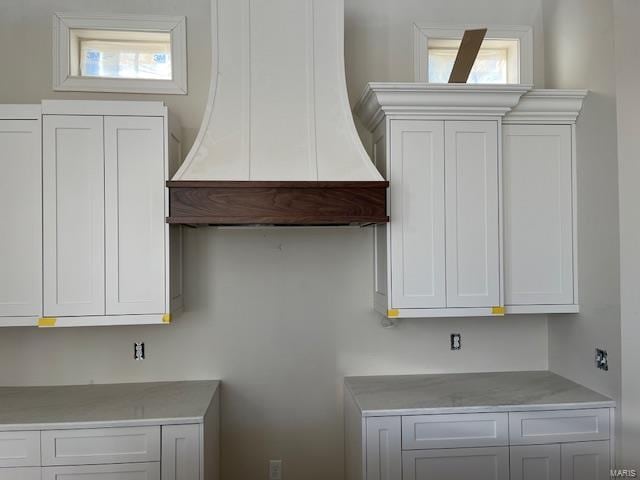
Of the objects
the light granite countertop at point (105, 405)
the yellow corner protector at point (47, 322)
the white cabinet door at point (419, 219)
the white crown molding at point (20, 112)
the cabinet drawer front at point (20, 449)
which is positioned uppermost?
the white crown molding at point (20, 112)

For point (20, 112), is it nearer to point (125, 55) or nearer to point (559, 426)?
point (125, 55)

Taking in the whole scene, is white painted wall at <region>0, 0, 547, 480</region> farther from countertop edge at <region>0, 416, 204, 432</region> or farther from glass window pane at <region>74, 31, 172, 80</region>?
countertop edge at <region>0, 416, 204, 432</region>

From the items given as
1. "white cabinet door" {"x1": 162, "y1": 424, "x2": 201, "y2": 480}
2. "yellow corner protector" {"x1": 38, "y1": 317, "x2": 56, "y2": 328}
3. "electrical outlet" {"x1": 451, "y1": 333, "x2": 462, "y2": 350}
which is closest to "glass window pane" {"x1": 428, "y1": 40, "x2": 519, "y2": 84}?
"electrical outlet" {"x1": 451, "y1": 333, "x2": 462, "y2": 350}

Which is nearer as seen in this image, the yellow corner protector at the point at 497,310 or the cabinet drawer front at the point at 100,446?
the cabinet drawer front at the point at 100,446

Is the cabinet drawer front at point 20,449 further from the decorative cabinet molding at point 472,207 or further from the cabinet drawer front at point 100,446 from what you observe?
the decorative cabinet molding at point 472,207

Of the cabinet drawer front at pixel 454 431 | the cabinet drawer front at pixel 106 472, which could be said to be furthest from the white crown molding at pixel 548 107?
the cabinet drawer front at pixel 106 472

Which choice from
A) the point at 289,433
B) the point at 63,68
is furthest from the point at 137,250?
the point at 289,433

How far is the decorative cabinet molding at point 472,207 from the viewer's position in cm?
226

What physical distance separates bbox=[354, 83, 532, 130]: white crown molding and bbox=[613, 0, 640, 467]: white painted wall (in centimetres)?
41

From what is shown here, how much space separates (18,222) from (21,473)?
1109mm

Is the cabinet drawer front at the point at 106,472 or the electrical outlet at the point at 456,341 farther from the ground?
the electrical outlet at the point at 456,341

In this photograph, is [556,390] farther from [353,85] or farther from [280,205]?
[353,85]

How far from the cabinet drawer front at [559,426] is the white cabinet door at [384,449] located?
54cm

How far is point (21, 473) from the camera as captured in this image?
1.99m
